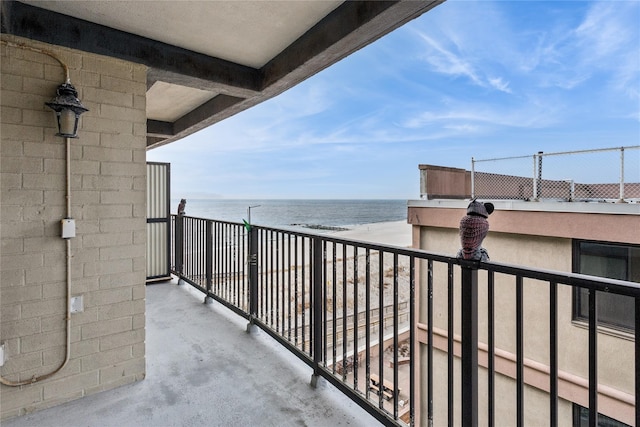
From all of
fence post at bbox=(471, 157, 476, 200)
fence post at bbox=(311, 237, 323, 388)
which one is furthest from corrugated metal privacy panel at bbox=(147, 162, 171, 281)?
fence post at bbox=(471, 157, 476, 200)

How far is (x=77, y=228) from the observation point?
2.05 meters

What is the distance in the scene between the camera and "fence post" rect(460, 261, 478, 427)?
1.25 m

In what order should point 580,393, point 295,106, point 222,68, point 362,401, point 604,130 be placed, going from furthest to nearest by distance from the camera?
point 295,106 → point 604,130 → point 580,393 → point 222,68 → point 362,401

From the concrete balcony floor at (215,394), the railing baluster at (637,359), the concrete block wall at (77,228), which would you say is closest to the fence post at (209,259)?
the concrete balcony floor at (215,394)

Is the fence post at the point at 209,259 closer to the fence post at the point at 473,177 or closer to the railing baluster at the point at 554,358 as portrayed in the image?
the railing baluster at the point at 554,358

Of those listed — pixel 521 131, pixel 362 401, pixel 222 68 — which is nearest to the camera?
pixel 362 401

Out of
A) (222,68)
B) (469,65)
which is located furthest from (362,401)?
(469,65)

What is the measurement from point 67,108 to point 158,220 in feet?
10.5

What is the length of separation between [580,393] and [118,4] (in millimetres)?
6362

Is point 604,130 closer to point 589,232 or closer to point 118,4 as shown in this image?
point 589,232

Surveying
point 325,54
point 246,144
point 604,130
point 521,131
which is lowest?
point 325,54

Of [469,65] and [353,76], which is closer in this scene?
[469,65]

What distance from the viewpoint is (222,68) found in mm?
2666

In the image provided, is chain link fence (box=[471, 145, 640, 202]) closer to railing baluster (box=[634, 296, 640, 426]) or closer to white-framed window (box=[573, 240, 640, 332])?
white-framed window (box=[573, 240, 640, 332])
